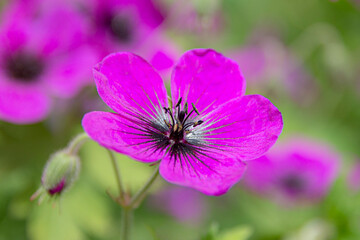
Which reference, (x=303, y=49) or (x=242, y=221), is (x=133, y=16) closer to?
(x=242, y=221)

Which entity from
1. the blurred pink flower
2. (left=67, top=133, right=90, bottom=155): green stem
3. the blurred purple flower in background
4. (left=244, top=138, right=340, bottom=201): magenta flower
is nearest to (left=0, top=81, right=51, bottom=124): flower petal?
(left=67, top=133, right=90, bottom=155): green stem

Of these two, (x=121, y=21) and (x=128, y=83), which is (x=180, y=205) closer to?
(x=121, y=21)

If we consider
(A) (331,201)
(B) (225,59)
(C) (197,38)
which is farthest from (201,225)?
(B) (225,59)

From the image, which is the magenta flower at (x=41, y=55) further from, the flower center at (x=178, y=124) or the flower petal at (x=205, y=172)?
the flower petal at (x=205, y=172)

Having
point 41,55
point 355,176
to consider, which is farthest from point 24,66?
point 355,176

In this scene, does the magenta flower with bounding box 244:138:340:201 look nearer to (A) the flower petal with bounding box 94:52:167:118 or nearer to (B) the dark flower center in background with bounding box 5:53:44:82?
(B) the dark flower center in background with bounding box 5:53:44:82

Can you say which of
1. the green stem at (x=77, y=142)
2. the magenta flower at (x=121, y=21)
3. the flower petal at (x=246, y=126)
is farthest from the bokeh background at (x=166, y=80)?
the flower petal at (x=246, y=126)
